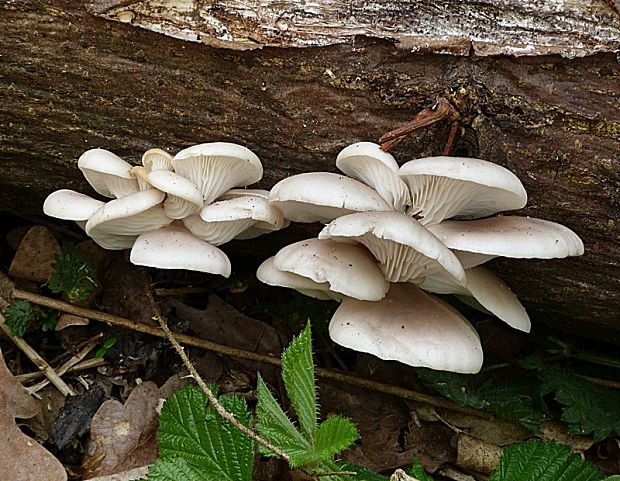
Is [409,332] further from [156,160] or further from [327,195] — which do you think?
[156,160]

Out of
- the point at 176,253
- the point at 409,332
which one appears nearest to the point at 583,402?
the point at 409,332

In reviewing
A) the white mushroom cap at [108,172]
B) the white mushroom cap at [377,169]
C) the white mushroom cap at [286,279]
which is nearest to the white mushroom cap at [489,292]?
the white mushroom cap at [377,169]

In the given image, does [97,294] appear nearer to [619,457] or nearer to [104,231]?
[104,231]

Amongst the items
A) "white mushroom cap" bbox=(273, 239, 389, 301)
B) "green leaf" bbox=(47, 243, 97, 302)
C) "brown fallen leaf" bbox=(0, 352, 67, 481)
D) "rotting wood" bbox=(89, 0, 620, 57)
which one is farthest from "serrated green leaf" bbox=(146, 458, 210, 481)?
"rotting wood" bbox=(89, 0, 620, 57)

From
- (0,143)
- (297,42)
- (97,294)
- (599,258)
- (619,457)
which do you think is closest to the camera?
(297,42)

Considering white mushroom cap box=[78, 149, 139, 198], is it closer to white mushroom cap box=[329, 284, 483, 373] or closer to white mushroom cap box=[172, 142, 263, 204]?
white mushroom cap box=[172, 142, 263, 204]

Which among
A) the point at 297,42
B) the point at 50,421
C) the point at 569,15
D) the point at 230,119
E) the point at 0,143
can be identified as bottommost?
the point at 50,421

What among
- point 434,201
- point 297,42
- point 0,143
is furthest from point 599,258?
point 0,143
